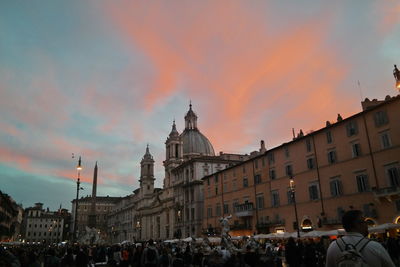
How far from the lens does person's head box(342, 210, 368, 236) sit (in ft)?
13.7

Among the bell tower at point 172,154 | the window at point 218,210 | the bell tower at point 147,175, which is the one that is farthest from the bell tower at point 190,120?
the window at point 218,210

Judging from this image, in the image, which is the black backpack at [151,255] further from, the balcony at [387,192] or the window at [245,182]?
the window at [245,182]

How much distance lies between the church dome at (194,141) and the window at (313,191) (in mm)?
63162

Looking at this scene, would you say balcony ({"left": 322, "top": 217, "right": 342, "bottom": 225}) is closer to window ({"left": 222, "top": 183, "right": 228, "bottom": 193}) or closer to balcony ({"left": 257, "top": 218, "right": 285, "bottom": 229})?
balcony ({"left": 257, "top": 218, "right": 285, "bottom": 229})

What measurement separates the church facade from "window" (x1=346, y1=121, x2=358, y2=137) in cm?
4459

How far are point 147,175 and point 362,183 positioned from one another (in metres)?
94.8

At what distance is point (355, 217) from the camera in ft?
13.9

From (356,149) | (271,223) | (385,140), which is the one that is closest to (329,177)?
(356,149)

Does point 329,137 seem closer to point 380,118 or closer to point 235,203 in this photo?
point 380,118

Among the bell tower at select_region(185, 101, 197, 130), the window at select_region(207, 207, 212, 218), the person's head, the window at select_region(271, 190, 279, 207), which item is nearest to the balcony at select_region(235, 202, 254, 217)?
the window at select_region(271, 190, 279, 207)

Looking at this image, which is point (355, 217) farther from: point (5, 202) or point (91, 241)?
Answer: point (5, 202)

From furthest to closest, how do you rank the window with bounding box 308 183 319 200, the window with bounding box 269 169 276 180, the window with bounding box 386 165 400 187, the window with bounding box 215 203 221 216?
the window with bounding box 215 203 221 216 < the window with bounding box 269 169 276 180 < the window with bounding box 308 183 319 200 < the window with bounding box 386 165 400 187

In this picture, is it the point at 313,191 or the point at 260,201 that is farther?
the point at 260,201

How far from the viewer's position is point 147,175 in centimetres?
12225
